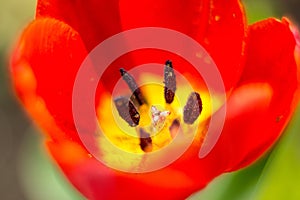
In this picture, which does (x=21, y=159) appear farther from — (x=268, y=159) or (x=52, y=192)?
(x=268, y=159)

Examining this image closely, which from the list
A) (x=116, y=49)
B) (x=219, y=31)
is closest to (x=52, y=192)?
(x=116, y=49)

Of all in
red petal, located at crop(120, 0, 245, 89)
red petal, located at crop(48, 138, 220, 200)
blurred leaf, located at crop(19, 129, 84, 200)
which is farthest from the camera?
blurred leaf, located at crop(19, 129, 84, 200)

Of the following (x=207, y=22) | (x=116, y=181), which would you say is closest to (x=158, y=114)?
(x=207, y=22)

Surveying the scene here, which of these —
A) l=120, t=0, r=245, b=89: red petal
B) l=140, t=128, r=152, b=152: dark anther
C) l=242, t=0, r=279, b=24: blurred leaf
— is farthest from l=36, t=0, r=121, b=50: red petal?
l=242, t=0, r=279, b=24: blurred leaf

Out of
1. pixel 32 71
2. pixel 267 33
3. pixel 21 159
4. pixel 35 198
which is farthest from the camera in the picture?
pixel 21 159

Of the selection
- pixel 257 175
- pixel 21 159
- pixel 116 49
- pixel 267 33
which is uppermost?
pixel 21 159

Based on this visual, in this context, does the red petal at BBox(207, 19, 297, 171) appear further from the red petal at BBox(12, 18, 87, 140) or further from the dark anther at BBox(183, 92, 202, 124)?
the red petal at BBox(12, 18, 87, 140)
